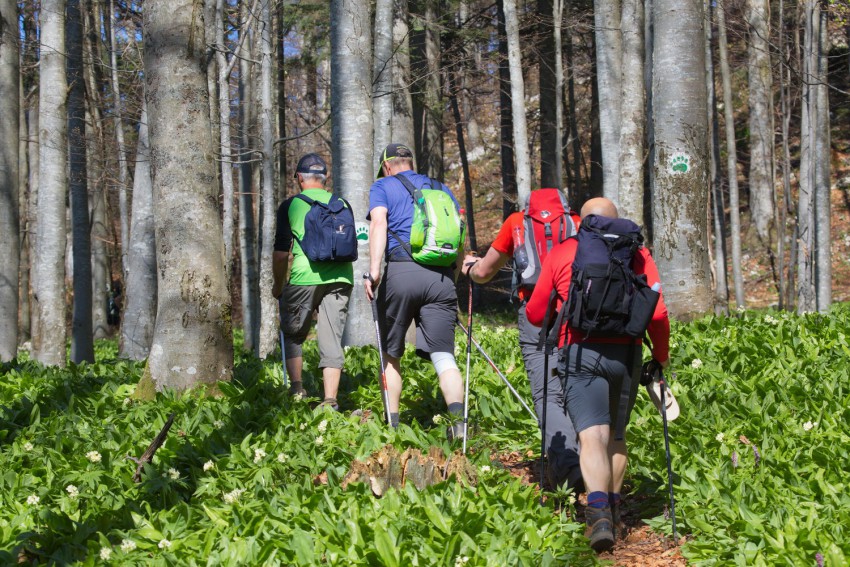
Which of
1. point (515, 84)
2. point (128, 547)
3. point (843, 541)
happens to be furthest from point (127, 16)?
point (843, 541)

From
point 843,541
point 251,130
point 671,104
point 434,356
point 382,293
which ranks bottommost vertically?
point 843,541

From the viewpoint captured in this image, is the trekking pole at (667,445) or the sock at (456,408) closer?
the trekking pole at (667,445)

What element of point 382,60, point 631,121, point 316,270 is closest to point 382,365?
point 316,270

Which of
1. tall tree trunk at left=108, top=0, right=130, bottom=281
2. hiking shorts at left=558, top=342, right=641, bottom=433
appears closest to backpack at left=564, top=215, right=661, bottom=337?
hiking shorts at left=558, top=342, right=641, bottom=433

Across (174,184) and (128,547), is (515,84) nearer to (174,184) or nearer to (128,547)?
(174,184)

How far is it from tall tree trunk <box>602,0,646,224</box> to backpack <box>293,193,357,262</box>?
4914mm

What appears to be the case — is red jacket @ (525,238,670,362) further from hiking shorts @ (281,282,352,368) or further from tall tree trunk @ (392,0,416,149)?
tall tree trunk @ (392,0,416,149)

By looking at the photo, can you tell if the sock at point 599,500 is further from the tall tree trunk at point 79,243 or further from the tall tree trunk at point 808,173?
the tall tree trunk at point 808,173

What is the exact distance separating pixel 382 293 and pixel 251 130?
14.4 metres

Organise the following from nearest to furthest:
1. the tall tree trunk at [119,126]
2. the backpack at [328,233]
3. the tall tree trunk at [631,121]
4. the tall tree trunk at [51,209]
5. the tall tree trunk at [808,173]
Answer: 1. the backpack at [328,233]
2. the tall tree trunk at [51,209]
3. the tall tree trunk at [631,121]
4. the tall tree trunk at [808,173]
5. the tall tree trunk at [119,126]

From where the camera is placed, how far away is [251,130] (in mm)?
19766

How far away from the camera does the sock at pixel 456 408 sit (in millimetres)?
6113

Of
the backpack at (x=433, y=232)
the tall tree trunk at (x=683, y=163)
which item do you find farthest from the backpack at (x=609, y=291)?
the tall tree trunk at (x=683, y=163)

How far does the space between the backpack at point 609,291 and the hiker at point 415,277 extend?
5.60ft
